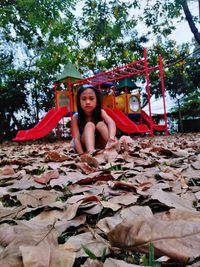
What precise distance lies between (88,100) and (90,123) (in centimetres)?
24

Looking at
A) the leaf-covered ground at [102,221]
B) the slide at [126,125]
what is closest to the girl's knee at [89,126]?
the leaf-covered ground at [102,221]

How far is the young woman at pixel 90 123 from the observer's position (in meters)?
2.62

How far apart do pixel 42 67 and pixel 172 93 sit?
5.15 meters

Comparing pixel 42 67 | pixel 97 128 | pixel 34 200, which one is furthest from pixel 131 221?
pixel 42 67

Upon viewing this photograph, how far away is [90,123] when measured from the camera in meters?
2.62

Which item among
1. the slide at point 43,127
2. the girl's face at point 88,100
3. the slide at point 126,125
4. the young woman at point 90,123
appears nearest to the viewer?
the young woman at point 90,123

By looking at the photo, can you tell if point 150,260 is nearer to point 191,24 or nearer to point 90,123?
point 90,123

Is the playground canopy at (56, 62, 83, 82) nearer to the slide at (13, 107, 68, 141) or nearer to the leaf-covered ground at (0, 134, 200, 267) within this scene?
the slide at (13, 107, 68, 141)

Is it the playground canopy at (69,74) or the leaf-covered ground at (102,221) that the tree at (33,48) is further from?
the leaf-covered ground at (102,221)

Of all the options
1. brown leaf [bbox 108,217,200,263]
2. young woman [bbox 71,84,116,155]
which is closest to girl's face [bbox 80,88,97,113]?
young woman [bbox 71,84,116,155]

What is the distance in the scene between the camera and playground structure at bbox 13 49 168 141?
7.45 m

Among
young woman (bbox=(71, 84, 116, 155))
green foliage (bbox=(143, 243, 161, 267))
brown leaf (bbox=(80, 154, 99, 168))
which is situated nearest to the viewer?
green foliage (bbox=(143, 243, 161, 267))

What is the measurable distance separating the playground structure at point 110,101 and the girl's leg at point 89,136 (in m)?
4.45

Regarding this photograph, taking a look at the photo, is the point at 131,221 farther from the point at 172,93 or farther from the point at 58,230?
the point at 172,93
